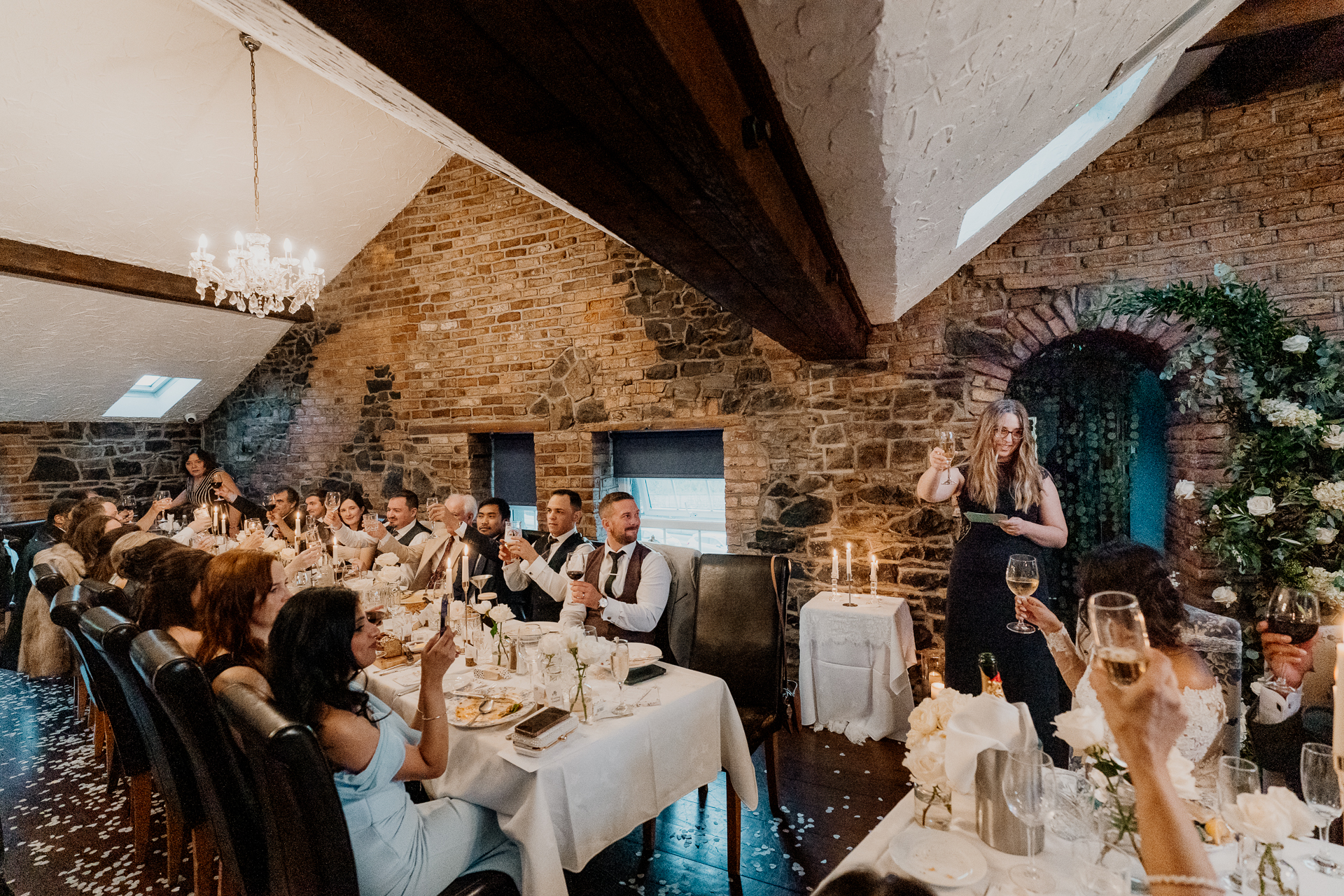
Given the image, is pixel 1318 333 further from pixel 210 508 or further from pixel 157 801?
pixel 210 508

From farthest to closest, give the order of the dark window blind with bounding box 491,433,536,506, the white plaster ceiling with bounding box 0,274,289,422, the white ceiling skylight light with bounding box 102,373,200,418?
the white ceiling skylight light with bounding box 102,373,200,418 < the dark window blind with bounding box 491,433,536,506 < the white plaster ceiling with bounding box 0,274,289,422

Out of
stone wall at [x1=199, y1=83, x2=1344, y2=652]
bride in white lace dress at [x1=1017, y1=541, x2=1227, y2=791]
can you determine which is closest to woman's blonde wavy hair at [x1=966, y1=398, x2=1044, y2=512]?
stone wall at [x1=199, y1=83, x2=1344, y2=652]

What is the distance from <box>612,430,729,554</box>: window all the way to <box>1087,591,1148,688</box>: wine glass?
3.87m

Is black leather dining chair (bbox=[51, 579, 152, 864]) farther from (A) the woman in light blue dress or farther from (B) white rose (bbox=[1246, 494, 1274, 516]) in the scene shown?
(B) white rose (bbox=[1246, 494, 1274, 516])

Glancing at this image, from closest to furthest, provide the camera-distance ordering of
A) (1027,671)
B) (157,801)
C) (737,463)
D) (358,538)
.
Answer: (1027,671) → (157,801) → (737,463) → (358,538)

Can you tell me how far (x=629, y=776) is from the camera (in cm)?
201

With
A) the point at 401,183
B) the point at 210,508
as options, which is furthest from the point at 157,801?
the point at 401,183

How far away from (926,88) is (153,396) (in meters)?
8.44

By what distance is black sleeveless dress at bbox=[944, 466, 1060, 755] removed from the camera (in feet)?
9.33

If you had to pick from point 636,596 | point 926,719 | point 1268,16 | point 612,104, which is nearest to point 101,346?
point 636,596

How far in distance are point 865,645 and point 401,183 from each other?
17.8 feet

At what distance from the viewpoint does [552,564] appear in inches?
148

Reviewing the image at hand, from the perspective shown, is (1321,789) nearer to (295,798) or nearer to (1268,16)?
(295,798)

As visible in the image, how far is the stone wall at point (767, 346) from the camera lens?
3.25 meters
